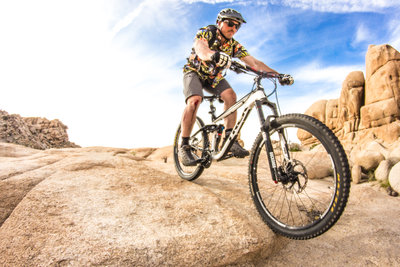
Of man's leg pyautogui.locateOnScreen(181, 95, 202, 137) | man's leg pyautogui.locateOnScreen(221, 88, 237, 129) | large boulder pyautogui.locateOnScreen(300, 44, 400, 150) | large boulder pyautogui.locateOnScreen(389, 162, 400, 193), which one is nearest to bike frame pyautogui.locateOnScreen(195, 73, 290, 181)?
man's leg pyautogui.locateOnScreen(221, 88, 237, 129)

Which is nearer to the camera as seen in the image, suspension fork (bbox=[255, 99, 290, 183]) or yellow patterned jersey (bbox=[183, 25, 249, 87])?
suspension fork (bbox=[255, 99, 290, 183])

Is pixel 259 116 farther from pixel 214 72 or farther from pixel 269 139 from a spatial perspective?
pixel 214 72

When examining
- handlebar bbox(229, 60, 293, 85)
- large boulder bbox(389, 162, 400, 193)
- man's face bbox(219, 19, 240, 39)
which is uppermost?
man's face bbox(219, 19, 240, 39)

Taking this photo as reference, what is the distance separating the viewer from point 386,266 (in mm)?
2979

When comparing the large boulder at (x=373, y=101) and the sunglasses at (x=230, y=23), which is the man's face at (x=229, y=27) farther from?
the large boulder at (x=373, y=101)

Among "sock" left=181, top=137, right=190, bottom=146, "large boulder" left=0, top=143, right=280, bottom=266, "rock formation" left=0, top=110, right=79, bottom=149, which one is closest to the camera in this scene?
"large boulder" left=0, top=143, right=280, bottom=266

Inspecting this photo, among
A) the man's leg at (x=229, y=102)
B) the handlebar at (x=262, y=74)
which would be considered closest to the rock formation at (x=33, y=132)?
the man's leg at (x=229, y=102)

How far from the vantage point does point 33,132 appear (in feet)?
78.2

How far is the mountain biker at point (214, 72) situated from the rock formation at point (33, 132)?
18.6 meters

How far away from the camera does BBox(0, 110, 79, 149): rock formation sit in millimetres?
18938

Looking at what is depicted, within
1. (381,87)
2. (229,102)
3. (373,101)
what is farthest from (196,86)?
(373,101)

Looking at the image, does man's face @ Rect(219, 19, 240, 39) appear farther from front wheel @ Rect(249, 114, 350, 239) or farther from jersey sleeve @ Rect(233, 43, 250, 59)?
front wheel @ Rect(249, 114, 350, 239)

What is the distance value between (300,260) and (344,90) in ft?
98.2

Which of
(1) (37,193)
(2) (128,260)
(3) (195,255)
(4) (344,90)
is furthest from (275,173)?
(4) (344,90)
